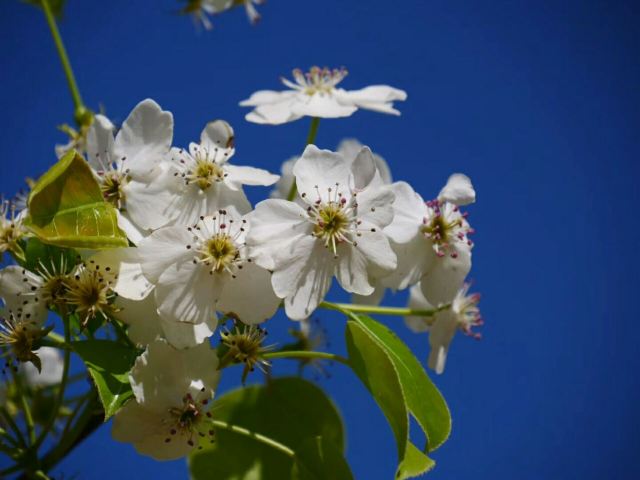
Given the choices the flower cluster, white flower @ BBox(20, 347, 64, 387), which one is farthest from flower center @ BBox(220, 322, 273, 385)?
white flower @ BBox(20, 347, 64, 387)

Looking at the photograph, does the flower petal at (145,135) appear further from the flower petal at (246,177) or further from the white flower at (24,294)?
the white flower at (24,294)

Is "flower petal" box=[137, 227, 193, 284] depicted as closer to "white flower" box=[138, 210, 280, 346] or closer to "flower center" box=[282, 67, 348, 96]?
"white flower" box=[138, 210, 280, 346]

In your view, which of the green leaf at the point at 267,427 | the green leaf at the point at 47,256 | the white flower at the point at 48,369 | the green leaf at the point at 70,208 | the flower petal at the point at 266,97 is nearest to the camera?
the green leaf at the point at 70,208

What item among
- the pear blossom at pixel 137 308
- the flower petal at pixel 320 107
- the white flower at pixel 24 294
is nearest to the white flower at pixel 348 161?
the flower petal at pixel 320 107

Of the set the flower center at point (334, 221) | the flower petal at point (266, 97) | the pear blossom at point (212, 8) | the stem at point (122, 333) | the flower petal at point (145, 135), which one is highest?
the pear blossom at point (212, 8)

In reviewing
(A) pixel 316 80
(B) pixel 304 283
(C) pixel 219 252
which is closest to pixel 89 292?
Answer: (C) pixel 219 252

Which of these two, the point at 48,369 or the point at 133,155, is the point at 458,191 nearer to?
the point at 133,155
